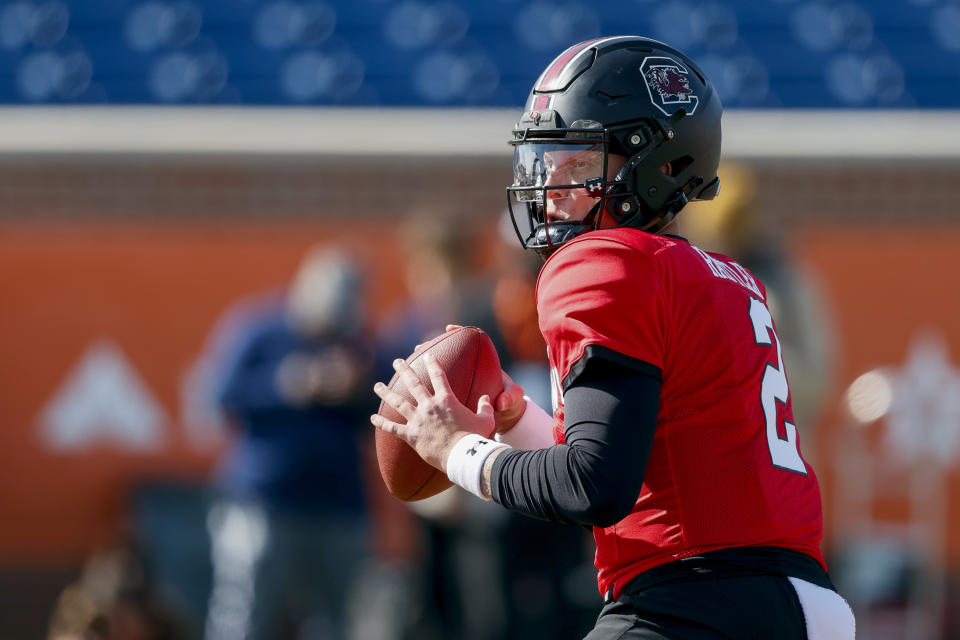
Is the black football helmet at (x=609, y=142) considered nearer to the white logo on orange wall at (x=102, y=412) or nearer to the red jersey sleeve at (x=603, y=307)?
the red jersey sleeve at (x=603, y=307)

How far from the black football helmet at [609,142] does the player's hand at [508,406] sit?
307 millimetres

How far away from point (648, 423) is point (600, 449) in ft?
0.31

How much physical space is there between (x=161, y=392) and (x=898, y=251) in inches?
160

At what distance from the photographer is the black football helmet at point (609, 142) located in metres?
2.49

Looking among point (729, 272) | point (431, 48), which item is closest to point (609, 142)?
point (729, 272)

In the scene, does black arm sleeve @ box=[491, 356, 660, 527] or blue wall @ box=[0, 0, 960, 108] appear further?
blue wall @ box=[0, 0, 960, 108]

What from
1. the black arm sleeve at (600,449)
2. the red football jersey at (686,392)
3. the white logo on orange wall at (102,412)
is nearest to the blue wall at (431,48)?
the white logo on orange wall at (102,412)

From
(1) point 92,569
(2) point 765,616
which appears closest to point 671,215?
(2) point 765,616

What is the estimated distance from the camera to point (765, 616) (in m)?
2.24

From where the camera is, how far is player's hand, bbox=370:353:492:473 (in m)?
2.38

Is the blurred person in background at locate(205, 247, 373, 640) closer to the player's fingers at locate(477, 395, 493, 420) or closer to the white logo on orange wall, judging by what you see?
the white logo on orange wall

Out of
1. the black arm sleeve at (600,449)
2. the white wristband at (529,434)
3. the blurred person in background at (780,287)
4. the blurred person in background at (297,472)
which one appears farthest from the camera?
the blurred person in background at (297,472)

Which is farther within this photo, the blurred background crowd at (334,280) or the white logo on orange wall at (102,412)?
the white logo on orange wall at (102,412)

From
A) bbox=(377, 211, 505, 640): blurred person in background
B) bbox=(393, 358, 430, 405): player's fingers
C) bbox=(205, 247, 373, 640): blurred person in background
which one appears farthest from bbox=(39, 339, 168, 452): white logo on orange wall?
bbox=(393, 358, 430, 405): player's fingers
